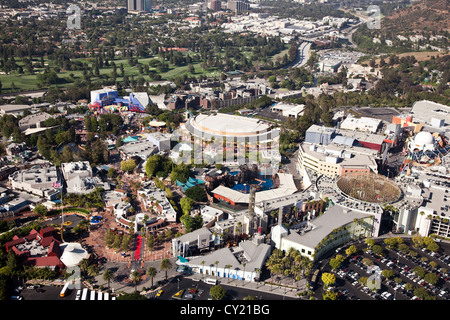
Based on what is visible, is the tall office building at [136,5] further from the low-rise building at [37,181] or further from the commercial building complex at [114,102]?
the low-rise building at [37,181]

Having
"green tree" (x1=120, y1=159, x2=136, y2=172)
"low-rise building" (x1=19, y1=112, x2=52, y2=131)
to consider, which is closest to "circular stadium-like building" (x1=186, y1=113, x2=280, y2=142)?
"green tree" (x1=120, y1=159, x2=136, y2=172)

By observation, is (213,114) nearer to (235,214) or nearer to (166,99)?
(166,99)

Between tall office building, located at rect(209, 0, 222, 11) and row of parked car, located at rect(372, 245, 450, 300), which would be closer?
row of parked car, located at rect(372, 245, 450, 300)

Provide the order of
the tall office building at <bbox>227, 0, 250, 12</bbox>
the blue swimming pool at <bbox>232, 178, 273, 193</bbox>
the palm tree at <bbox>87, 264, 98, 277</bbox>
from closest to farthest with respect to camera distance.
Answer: the palm tree at <bbox>87, 264, 98, 277</bbox>
the blue swimming pool at <bbox>232, 178, 273, 193</bbox>
the tall office building at <bbox>227, 0, 250, 12</bbox>

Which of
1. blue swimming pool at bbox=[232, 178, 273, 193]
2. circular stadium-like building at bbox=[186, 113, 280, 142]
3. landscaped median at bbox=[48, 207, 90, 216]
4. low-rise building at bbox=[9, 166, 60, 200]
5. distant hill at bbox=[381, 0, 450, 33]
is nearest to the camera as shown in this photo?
landscaped median at bbox=[48, 207, 90, 216]

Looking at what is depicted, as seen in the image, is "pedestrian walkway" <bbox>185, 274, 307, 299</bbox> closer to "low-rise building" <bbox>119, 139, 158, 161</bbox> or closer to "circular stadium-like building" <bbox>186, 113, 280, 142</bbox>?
"low-rise building" <bbox>119, 139, 158, 161</bbox>

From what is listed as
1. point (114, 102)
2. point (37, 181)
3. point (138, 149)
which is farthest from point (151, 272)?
point (114, 102)

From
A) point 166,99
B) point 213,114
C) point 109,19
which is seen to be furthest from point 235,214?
point 109,19
